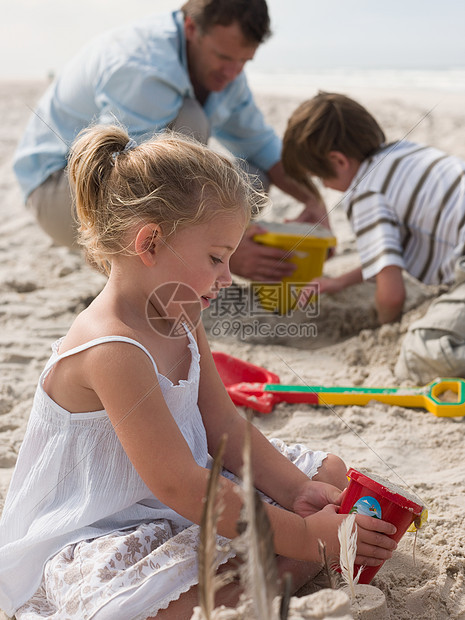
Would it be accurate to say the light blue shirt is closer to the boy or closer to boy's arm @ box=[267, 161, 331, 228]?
boy's arm @ box=[267, 161, 331, 228]

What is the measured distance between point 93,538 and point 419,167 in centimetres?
178

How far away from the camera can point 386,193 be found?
7.80ft

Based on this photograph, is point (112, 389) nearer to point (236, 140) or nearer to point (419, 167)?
point (419, 167)

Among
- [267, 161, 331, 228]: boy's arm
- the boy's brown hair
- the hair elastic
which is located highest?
the hair elastic

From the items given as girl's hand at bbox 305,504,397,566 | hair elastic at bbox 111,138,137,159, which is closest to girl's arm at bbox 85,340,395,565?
girl's hand at bbox 305,504,397,566

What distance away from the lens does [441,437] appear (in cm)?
168

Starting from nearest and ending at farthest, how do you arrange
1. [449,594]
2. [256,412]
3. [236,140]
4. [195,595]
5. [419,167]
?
1. [195,595]
2. [449,594]
3. [256,412]
4. [419,167]
5. [236,140]

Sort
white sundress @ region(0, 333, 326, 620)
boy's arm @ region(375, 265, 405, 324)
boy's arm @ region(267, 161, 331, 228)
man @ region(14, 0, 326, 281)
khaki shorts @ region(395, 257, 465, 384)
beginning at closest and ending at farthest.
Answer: white sundress @ region(0, 333, 326, 620) → khaki shorts @ region(395, 257, 465, 384) → boy's arm @ region(375, 265, 405, 324) → man @ region(14, 0, 326, 281) → boy's arm @ region(267, 161, 331, 228)

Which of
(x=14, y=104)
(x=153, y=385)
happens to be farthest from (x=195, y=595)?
(x=14, y=104)

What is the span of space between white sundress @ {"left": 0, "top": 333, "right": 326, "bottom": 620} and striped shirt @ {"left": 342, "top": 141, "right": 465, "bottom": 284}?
1384 mm

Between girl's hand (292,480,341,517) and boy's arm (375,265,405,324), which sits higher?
girl's hand (292,480,341,517)

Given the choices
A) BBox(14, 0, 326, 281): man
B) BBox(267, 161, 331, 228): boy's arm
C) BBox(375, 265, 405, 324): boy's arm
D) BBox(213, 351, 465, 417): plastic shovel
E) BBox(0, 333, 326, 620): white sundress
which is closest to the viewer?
BBox(0, 333, 326, 620): white sundress

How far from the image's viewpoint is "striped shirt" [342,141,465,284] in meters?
2.29

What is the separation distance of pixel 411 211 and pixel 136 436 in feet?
5.31
